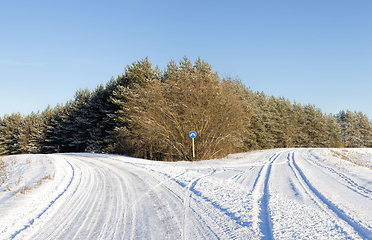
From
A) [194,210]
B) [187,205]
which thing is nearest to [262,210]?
[194,210]

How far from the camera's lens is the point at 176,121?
1841 centimetres

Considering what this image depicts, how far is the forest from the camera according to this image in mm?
18609

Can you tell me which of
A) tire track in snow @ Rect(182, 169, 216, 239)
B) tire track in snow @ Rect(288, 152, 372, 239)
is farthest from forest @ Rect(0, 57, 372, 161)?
tire track in snow @ Rect(288, 152, 372, 239)

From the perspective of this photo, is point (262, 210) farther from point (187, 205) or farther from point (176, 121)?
point (176, 121)

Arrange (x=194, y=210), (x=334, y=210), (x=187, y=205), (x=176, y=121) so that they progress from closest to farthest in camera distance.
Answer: (x=334, y=210) < (x=194, y=210) < (x=187, y=205) < (x=176, y=121)

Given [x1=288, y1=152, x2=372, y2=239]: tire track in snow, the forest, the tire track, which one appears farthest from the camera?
the forest

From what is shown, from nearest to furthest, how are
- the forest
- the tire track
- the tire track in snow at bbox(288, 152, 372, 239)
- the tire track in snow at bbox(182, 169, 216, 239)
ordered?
the tire track in snow at bbox(288, 152, 372, 239) → the tire track → the tire track in snow at bbox(182, 169, 216, 239) → the forest

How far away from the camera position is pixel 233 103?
1880cm

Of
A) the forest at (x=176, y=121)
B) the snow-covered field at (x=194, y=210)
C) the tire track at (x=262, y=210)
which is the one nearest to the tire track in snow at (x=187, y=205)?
the snow-covered field at (x=194, y=210)

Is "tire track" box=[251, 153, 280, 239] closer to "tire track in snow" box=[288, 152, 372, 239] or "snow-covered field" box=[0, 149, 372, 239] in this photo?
"snow-covered field" box=[0, 149, 372, 239]

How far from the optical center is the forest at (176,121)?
18.6 metres

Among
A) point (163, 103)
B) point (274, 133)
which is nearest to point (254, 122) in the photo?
point (274, 133)

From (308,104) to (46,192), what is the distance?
60148 mm

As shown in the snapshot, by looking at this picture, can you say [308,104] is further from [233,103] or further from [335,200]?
[335,200]
